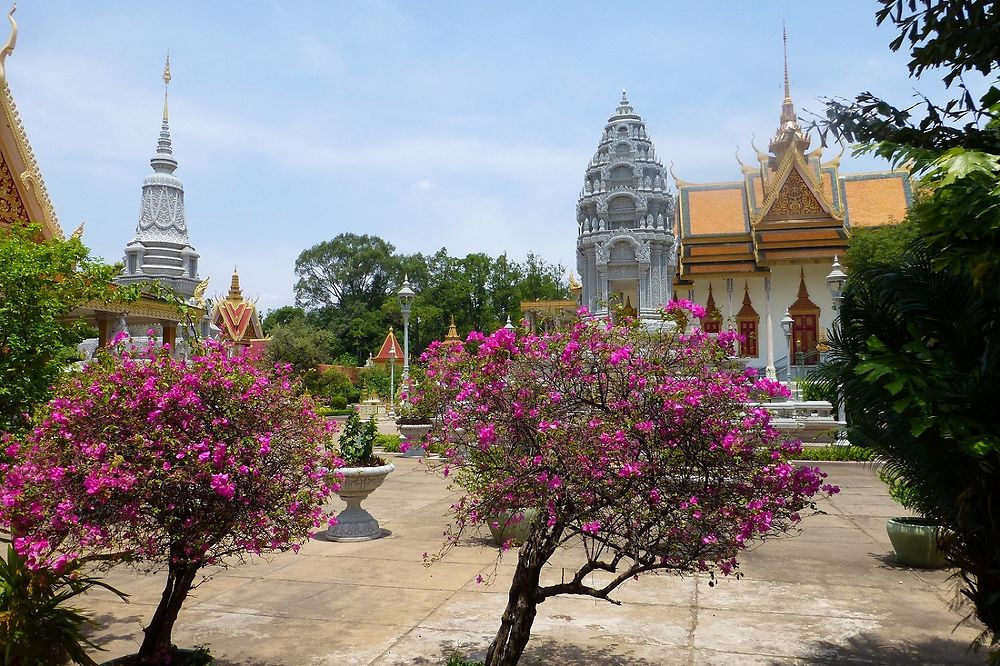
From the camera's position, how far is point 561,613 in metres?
6.86

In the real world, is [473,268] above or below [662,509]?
above

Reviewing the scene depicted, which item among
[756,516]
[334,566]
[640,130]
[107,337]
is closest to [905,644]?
[756,516]

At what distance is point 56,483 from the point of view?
4605 millimetres

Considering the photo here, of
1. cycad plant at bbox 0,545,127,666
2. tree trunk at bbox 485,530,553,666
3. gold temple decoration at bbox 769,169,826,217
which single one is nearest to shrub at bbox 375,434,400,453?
cycad plant at bbox 0,545,127,666

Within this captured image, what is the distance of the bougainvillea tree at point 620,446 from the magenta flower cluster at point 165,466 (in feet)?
3.62

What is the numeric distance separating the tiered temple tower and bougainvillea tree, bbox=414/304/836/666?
26.9 metres

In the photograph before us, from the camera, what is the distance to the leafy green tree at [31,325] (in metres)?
6.27

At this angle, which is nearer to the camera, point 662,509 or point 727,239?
point 662,509

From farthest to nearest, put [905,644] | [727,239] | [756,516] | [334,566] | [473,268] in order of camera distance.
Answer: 1. [473,268]
2. [727,239]
3. [334,566]
4. [905,644]
5. [756,516]

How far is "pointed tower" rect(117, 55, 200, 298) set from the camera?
33594 millimetres

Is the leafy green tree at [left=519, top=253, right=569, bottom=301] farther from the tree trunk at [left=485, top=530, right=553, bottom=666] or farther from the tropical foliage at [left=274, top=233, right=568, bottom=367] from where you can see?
the tree trunk at [left=485, top=530, right=553, bottom=666]

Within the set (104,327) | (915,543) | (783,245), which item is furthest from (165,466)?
(783,245)

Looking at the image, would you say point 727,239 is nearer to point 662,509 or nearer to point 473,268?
point 473,268

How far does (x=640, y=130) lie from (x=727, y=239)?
7025 mm
